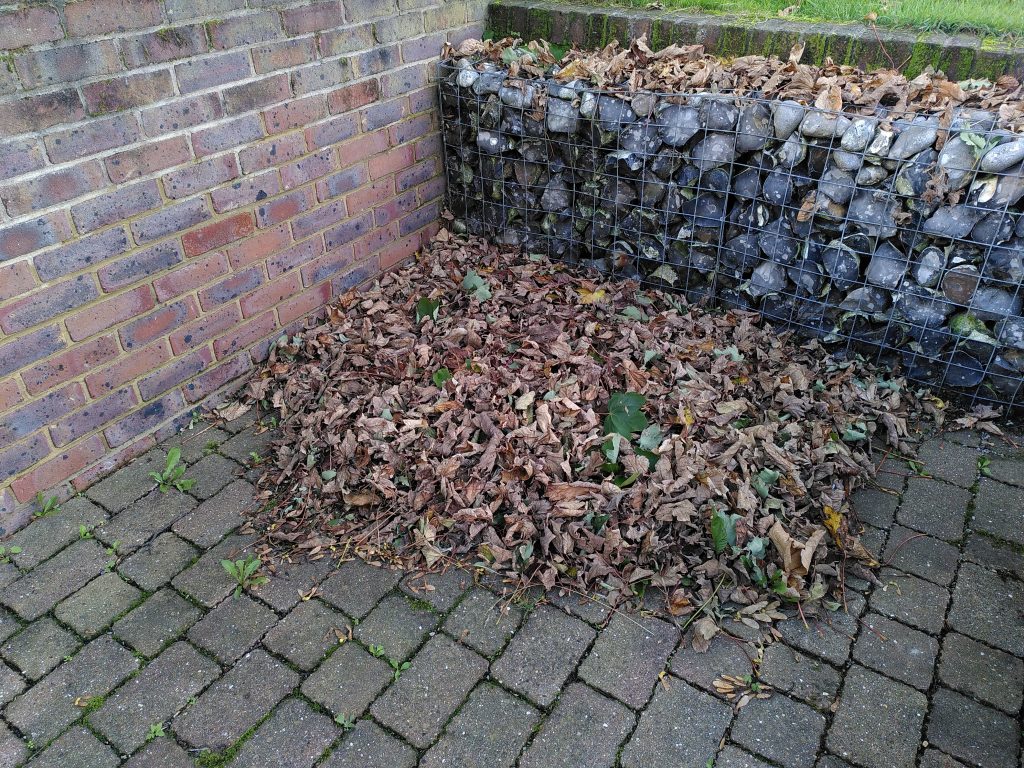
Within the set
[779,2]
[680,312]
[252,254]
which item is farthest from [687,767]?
[779,2]

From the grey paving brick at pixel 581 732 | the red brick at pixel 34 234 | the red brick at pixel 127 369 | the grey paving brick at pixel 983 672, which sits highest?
the red brick at pixel 34 234

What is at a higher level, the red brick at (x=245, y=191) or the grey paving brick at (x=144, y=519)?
the red brick at (x=245, y=191)

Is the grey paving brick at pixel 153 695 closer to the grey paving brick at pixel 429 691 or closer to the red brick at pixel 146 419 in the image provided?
the grey paving brick at pixel 429 691

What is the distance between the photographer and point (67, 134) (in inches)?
104

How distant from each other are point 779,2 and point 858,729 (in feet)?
12.3

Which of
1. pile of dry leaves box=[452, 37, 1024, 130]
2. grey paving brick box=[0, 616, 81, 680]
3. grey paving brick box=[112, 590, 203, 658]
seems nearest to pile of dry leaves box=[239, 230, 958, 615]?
grey paving brick box=[112, 590, 203, 658]

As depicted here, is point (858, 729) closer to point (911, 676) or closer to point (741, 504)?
point (911, 676)

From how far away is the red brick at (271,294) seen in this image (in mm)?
3502

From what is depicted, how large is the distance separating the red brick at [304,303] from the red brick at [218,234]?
436 millimetres

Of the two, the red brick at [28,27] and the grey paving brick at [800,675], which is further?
the red brick at [28,27]

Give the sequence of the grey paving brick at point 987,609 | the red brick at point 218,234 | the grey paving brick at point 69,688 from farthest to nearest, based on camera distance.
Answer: the red brick at point 218,234 < the grey paving brick at point 987,609 < the grey paving brick at point 69,688

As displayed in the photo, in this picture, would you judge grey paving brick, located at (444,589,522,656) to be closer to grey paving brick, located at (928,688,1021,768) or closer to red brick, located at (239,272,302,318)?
grey paving brick, located at (928,688,1021,768)

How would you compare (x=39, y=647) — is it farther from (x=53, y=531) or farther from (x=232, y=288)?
(x=232, y=288)

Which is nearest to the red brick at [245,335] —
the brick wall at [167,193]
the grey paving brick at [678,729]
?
the brick wall at [167,193]
